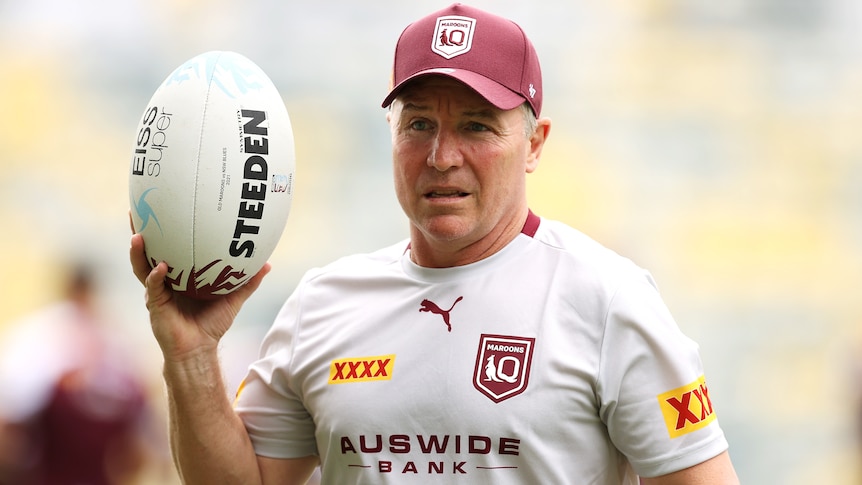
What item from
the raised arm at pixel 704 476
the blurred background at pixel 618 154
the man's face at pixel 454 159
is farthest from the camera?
the blurred background at pixel 618 154

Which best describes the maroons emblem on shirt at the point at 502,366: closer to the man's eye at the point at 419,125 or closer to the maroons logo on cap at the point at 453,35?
the man's eye at the point at 419,125

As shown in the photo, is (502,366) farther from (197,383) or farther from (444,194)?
(197,383)

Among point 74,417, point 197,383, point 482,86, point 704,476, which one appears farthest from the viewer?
point 74,417

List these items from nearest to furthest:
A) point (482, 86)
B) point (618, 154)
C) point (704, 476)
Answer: point (704, 476)
point (482, 86)
point (618, 154)

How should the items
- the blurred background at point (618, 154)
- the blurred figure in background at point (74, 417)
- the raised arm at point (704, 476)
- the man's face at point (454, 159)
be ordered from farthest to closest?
the blurred background at point (618, 154) → the blurred figure in background at point (74, 417) → the man's face at point (454, 159) → the raised arm at point (704, 476)

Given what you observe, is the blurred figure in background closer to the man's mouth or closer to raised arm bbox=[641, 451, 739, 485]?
the man's mouth

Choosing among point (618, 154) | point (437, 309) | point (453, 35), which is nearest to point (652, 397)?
point (437, 309)

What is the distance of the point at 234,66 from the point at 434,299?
0.65m

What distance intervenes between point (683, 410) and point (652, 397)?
0.22ft

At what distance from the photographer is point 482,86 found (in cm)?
230

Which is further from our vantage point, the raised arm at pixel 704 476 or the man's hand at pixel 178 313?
the man's hand at pixel 178 313

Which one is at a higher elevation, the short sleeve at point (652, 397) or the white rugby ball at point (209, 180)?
the white rugby ball at point (209, 180)

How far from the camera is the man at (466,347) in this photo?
2.24 m

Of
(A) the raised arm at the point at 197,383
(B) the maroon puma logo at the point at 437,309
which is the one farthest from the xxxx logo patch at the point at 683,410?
(A) the raised arm at the point at 197,383
